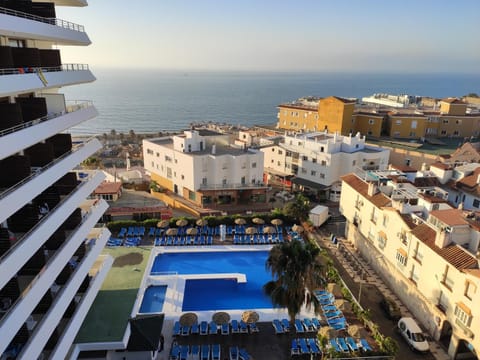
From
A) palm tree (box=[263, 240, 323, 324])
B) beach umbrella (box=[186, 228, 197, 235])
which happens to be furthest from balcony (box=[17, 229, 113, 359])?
beach umbrella (box=[186, 228, 197, 235])

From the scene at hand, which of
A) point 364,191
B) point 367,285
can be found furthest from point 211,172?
point 367,285

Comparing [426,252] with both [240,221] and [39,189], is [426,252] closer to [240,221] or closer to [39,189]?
[240,221]

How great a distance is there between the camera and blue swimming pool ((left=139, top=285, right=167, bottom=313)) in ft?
87.0

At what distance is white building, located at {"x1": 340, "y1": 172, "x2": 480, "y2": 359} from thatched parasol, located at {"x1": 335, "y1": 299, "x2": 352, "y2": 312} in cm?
503

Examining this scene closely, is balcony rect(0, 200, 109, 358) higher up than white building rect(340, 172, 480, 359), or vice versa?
balcony rect(0, 200, 109, 358)

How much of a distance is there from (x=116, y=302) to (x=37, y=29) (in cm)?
1635

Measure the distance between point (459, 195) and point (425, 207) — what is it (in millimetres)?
12253

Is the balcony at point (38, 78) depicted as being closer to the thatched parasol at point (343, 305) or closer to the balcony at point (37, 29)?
the balcony at point (37, 29)

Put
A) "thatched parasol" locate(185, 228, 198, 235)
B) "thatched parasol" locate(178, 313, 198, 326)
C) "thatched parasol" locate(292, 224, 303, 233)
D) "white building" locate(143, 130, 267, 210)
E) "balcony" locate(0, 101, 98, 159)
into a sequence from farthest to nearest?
1. "white building" locate(143, 130, 267, 210)
2. "thatched parasol" locate(292, 224, 303, 233)
3. "thatched parasol" locate(185, 228, 198, 235)
4. "thatched parasol" locate(178, 313, 198, 326)
5. "balcony" locate(0, 101, 98, 159)

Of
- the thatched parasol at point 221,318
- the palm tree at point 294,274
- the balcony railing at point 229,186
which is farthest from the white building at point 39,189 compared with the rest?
the balcony railing at point 229,186

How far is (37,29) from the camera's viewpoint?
13141mm

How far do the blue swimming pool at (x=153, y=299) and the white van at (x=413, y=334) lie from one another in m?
16.6

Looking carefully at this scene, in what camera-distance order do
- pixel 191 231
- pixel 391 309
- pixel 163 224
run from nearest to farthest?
pixel 391 309
pixel 191 231
pixel 163 224

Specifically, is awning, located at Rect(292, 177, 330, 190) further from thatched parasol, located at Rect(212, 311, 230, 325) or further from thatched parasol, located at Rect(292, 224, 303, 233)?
thatched parasol, located at Rect(212, 311, 230, 325)
